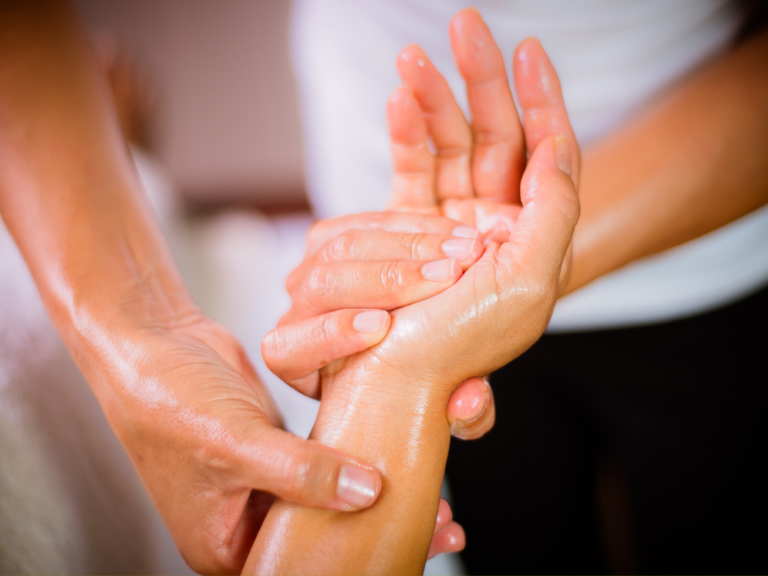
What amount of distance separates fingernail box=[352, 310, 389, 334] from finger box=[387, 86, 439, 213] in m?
0.27

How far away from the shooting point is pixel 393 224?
0.68 m

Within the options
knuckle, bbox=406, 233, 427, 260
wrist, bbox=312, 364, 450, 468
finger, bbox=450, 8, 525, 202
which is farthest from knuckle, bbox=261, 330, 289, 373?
finger, bbox=450, 8, 525, 202

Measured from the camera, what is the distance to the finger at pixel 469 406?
617 millimetres

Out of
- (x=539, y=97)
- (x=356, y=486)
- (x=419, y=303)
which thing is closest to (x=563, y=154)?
(x=539, y=97)

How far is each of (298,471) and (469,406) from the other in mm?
261

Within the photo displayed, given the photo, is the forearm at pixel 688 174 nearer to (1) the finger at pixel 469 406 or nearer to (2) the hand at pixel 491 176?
(2) the hand at pixel 491 176

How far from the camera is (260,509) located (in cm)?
65

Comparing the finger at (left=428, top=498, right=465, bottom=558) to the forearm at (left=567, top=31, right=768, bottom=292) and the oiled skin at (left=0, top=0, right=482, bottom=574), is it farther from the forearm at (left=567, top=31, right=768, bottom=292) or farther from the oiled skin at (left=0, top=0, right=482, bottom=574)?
the forearm at (left=567, top=31, right=768, bottom=292)

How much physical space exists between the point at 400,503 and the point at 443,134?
594 mm

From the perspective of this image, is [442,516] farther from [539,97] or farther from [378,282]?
[539,97]

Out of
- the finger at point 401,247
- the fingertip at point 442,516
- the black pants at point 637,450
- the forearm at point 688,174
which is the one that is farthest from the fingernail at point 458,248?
the black pants at point 637,450

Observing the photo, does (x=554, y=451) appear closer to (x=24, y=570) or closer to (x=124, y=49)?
(x=24, y=570)

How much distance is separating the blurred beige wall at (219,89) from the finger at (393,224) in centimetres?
193

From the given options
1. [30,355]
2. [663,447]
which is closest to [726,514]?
[663,447]
